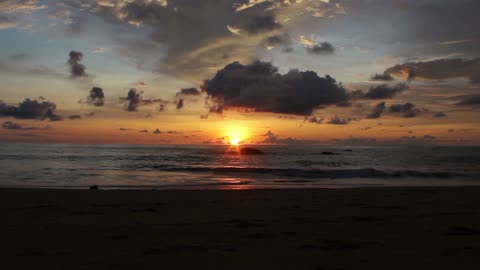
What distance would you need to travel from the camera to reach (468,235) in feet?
24.6

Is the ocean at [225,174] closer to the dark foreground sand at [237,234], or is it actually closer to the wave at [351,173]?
the wave at [351,173]

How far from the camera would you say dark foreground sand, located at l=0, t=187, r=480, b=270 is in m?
5.67

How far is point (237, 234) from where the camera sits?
24.7ft

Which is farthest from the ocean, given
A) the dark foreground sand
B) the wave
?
the dark foreground sand

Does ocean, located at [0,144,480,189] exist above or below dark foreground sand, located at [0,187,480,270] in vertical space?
below

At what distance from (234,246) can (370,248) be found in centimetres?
222

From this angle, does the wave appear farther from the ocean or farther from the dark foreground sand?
the dark foreground sand

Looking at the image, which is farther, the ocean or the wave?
the wave

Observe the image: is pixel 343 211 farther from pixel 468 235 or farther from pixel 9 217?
pixel 9 217

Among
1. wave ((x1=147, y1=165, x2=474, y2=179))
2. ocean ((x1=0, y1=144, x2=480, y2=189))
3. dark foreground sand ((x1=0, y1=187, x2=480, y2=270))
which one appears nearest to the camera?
dark foreground sand ((x1=0, y1=187, x2=480, y2=270))

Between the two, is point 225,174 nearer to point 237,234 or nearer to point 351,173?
point 351,173

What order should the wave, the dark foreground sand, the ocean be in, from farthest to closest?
the wave
the ocean
the dark foreground sand

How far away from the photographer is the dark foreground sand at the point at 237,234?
567cm

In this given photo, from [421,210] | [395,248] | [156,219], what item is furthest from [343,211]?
[156,219]
